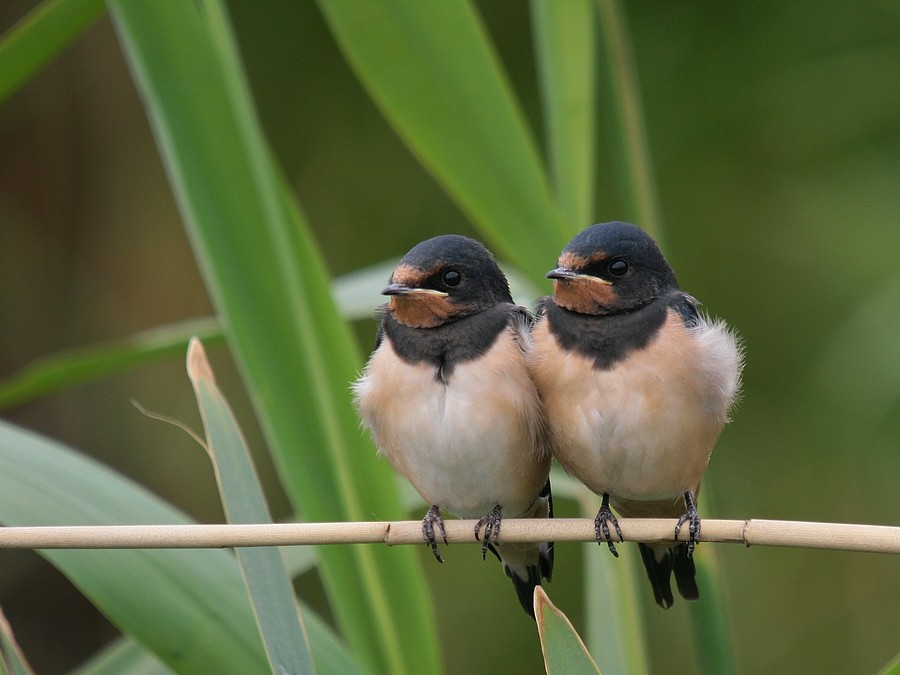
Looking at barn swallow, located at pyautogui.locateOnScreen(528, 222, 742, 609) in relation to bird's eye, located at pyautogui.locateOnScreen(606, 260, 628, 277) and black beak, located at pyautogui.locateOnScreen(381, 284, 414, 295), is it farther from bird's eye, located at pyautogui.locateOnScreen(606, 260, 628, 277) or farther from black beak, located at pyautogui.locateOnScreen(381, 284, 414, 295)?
black beak, located at pyautogui.locateOnScreen(381, 284, 414, 295)

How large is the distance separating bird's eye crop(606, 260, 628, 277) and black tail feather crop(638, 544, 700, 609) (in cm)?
34

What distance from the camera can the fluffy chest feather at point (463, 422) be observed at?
1326mm

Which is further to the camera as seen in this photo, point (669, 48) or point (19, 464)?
point (669, 48)

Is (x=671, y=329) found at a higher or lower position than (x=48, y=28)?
lower

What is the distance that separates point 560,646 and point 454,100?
0.58m

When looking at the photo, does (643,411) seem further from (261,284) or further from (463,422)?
(261,284)

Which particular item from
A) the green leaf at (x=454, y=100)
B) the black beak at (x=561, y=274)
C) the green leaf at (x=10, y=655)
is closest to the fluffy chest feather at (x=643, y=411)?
the black beak at (x=561, y=274)

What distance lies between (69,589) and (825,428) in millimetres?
2091

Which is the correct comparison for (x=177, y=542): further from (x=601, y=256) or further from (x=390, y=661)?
(x=601, y=256)

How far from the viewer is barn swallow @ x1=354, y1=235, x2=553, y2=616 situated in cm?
133

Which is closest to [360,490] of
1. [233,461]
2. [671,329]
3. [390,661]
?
[390,661]

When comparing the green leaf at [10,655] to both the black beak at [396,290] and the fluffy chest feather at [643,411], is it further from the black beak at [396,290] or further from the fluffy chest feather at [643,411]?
the fluffy chest feather at [643,411]

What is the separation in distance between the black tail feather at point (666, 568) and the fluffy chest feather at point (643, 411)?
8 cm

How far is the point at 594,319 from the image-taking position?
52.1 inches
